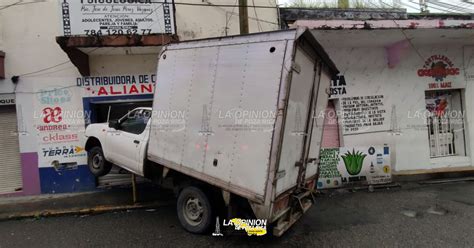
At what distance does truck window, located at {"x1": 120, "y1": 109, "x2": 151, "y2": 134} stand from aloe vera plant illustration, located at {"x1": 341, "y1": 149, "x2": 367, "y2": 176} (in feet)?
16.1

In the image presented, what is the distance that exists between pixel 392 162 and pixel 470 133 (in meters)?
2.68

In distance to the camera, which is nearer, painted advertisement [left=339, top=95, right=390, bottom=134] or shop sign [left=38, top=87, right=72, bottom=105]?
shop sign [left=38, top=87, right=72, bottom=105]

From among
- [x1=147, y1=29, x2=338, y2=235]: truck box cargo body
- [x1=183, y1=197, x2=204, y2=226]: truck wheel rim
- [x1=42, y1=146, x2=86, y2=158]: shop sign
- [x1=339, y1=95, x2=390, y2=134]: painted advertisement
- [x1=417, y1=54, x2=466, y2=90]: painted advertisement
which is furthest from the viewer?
[x1=417, y1=54, x2=466, y2=90]: painted advertisement

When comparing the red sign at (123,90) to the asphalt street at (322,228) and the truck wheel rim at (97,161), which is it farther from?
the asphalt street at (322,228)

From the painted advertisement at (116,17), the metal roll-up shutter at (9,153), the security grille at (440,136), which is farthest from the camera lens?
the security grille at (440,136)

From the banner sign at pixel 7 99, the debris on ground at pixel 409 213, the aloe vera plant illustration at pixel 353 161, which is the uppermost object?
the banner sign at pixel 7 99

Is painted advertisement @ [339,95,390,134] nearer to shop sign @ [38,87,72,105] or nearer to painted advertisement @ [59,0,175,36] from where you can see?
painted advertisement @ [59,0,175,36]

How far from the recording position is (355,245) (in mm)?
4973

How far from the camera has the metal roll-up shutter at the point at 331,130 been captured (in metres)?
9.60

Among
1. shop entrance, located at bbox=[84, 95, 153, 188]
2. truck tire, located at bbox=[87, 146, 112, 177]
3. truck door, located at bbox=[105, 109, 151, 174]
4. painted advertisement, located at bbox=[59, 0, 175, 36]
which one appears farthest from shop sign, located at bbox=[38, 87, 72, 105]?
truck door, located at bbox=[105, 109, 151, 174]

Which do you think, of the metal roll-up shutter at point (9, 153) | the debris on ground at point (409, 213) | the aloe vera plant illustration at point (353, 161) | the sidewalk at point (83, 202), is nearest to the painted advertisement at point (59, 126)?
the metal roll-up shutter at point (9, 153)

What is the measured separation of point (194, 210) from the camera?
5484mm

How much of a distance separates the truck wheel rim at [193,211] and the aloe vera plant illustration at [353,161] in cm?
454

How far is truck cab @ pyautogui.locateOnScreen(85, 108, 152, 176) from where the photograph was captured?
6.23 m
